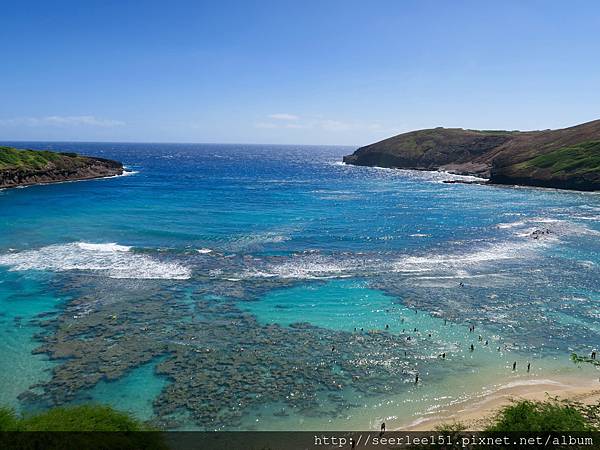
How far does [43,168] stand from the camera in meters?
145

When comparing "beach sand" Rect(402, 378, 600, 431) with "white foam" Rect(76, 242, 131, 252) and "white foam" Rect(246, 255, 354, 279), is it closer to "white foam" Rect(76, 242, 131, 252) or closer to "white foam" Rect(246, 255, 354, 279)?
"white foam" Rect(246, 255, 354, 279)

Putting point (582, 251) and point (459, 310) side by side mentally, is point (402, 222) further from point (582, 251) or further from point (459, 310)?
point (459, 310)

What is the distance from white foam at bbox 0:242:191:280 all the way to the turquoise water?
404 mm

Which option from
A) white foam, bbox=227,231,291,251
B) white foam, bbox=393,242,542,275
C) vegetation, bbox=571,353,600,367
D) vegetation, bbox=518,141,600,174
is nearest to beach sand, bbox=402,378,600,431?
vegetation, bbox=571,353,600,367

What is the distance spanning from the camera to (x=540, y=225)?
91.1 metres

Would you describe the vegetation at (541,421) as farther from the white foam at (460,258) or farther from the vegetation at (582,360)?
the white foam at (460,258)

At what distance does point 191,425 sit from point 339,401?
10.6 m

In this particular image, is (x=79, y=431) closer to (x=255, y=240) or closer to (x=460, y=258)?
(x=255, y=240)

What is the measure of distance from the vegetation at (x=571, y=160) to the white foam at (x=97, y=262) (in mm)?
142729

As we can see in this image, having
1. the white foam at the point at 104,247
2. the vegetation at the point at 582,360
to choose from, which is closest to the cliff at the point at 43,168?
the white foam at the point at 104,247

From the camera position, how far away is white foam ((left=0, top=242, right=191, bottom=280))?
190ft

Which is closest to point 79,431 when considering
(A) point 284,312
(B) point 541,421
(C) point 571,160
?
(B) point 541,421

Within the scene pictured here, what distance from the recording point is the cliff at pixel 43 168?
440 feet

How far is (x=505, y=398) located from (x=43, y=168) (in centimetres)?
15291
